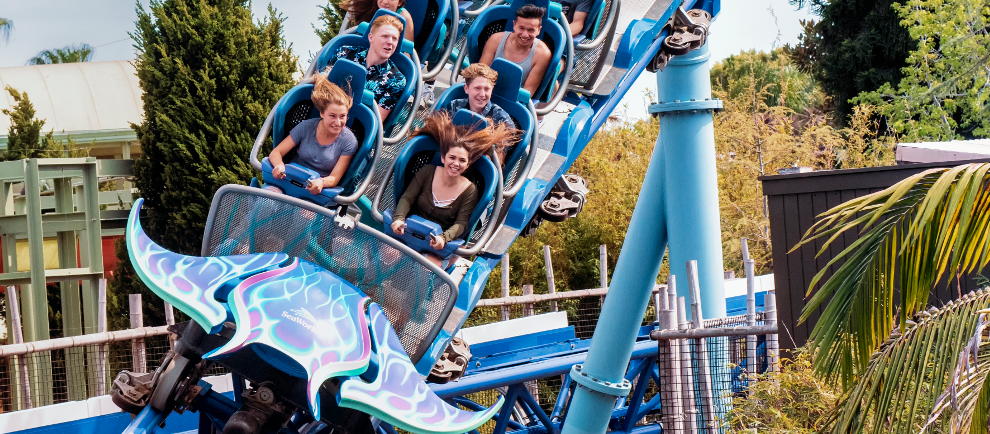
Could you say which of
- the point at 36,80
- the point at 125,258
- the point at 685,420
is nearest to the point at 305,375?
the point at 685,420

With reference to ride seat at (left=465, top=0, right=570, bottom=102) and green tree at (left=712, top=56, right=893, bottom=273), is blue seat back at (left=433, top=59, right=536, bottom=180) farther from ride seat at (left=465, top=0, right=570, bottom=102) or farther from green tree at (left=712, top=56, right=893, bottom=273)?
green tree at (left=712, top=56, right=893, bottom=273)

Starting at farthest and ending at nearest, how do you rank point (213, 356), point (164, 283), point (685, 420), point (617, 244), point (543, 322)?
point (617, 244)
point (543, 322)
point (685, 420)
point (164, 283)
point (213, 356)

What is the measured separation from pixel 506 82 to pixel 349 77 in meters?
0.92

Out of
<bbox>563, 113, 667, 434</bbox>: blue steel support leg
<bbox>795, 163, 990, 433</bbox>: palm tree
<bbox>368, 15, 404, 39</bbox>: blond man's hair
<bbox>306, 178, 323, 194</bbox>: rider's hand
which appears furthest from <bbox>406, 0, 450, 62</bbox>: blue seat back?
<bbox>795, 163, 990, 433</bbox>: palm tree

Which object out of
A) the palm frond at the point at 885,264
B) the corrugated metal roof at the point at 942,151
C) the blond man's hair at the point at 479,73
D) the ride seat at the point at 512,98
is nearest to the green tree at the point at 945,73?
the corrugated metal roof at the point at 942,151

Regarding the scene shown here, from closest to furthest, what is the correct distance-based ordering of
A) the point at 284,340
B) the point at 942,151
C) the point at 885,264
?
the point at 885,264 → the point at 284,340 → the point at 942,151

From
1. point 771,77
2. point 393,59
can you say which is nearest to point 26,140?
point 393,59

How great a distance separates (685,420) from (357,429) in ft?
6.25

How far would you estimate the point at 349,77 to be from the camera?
4.86 metres

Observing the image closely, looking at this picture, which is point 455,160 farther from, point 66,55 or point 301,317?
point 66,55

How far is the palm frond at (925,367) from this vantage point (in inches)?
99.3

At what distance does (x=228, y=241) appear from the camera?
4.53 m

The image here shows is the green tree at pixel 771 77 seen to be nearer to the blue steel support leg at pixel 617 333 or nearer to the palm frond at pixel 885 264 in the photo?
the blue steel support leg at pixel 617 333

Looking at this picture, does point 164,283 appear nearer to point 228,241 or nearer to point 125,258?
point 228,241
